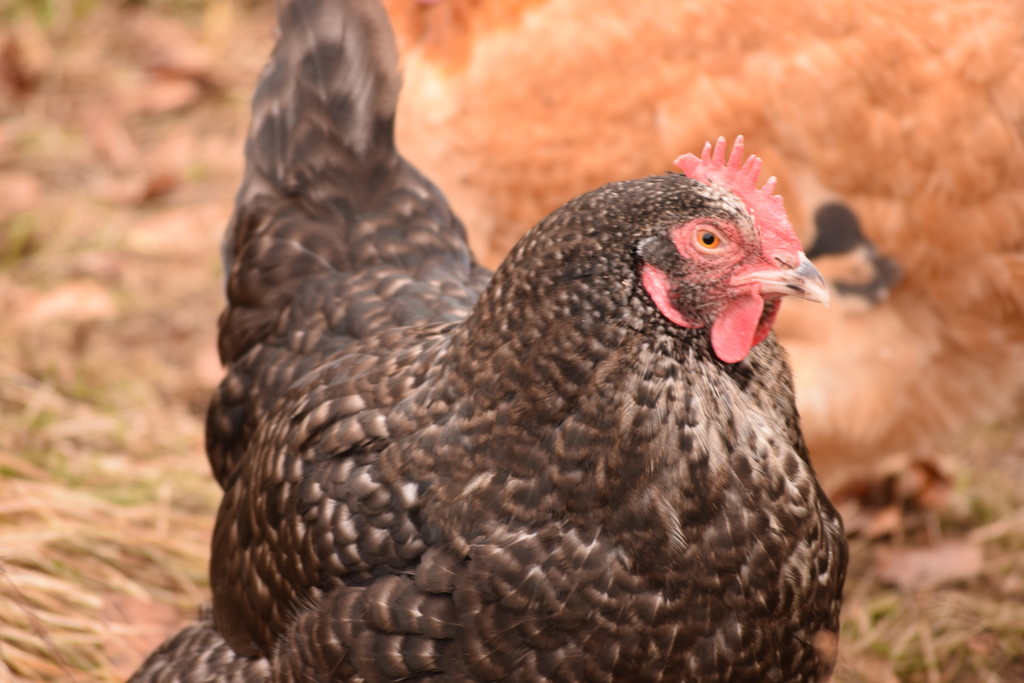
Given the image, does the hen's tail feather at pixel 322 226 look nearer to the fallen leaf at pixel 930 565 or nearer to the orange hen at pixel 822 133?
the orange hen at pixel 822 133

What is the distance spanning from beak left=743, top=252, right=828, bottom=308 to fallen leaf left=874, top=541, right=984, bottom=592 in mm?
1785

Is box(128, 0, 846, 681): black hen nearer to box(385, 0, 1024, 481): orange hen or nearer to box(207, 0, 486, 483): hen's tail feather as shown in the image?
box(207, 0, 486, 483): hen's tail feather

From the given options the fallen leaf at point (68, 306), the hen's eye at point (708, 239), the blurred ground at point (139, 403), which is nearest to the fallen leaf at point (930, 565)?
the blurred ground at point (139, 403)

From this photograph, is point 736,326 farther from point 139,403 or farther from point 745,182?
point 139,403

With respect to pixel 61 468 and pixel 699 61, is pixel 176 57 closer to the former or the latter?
pixel 61 468

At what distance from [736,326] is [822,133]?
128 cm

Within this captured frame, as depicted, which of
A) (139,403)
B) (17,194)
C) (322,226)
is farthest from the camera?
(17,194)

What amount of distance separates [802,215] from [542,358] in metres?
1.43

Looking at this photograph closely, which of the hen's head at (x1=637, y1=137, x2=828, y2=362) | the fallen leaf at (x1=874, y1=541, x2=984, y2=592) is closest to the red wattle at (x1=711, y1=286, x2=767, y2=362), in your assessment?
the hen's head at (x1=637, y1=137, x2=828, y2=362)

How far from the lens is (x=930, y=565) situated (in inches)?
129

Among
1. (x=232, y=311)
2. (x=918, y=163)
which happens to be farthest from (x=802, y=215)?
(x=232, y=311)

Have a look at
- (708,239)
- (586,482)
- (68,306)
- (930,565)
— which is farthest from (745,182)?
(68,306)

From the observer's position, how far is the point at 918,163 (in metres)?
2.86

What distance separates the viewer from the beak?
1727 mm
